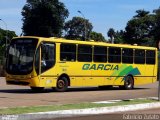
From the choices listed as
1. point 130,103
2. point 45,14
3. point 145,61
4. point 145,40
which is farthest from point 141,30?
point 130,103

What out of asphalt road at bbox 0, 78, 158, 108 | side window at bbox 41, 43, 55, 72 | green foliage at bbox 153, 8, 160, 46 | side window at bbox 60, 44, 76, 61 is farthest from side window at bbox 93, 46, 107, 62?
green foliage at bbox 153, 8, 160, 46

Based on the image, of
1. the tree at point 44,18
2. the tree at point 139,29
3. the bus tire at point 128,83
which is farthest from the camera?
the tree at point 139,29

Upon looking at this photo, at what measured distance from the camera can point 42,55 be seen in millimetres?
26078

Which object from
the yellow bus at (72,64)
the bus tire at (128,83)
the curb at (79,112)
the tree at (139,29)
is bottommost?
the curb at (79,112)

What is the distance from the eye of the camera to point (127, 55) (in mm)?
32562

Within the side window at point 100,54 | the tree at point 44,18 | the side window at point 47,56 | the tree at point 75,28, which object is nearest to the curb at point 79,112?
the side window at point 47,56

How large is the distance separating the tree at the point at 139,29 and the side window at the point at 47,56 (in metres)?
77.6

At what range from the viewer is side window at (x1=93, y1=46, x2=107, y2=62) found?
29.8m

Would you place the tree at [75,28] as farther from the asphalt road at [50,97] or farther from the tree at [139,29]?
the asphalt road at [50,97]

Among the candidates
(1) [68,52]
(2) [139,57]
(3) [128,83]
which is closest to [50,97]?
(1) [68,52]

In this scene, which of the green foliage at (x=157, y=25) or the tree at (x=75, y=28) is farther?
the tree at (x=75, y=28)

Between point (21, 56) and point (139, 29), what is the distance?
3226 inches

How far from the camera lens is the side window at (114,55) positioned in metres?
30.9

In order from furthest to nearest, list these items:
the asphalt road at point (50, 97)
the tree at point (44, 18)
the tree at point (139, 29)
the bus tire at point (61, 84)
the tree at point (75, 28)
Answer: the tree at point (75, 28)
the tree at point (139, 29)
the tree at point (44, 18)
the bus tire at point (61, 84)
the asphalt road at point (50, 97)
